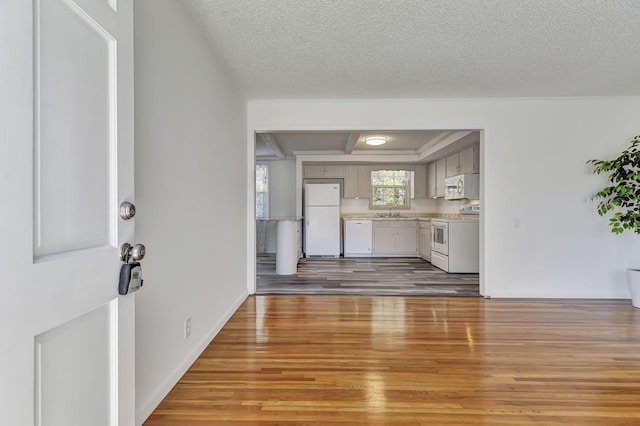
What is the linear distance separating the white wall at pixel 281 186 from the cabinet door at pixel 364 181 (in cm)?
156

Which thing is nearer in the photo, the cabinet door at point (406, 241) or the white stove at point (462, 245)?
the white stove at point (462, 245)

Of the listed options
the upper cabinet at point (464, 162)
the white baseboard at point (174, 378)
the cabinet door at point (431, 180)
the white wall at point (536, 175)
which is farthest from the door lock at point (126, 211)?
the cabinet door at point (431, 180)

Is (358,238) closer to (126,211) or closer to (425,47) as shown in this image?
(425,47)

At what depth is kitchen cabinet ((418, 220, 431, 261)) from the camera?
6.67 metres

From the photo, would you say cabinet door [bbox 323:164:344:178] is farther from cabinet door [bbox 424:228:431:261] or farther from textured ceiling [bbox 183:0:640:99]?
textured ceiling [bbox 183:0:640:99]

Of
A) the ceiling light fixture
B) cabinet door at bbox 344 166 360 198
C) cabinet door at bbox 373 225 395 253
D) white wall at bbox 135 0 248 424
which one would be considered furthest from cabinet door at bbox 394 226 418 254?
white wall at bbox 135 0 248 424

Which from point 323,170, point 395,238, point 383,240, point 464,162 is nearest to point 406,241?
point 395,238

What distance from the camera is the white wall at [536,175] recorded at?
12.9ft

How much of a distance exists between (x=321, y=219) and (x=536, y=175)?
13.5 ft

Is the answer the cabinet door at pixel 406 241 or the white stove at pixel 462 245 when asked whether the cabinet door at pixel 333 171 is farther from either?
the white stove at pixel 462 245

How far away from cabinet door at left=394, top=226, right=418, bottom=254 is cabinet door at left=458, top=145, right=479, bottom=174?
191cm

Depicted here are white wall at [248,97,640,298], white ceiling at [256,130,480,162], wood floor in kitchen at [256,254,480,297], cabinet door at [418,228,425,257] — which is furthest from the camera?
cabinet door at [418,228,425,257]

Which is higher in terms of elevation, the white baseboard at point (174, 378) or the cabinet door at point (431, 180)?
the cabinet door at point (431, 180)

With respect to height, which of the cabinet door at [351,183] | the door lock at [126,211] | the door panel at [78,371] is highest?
the cabinet door at [351,183]
